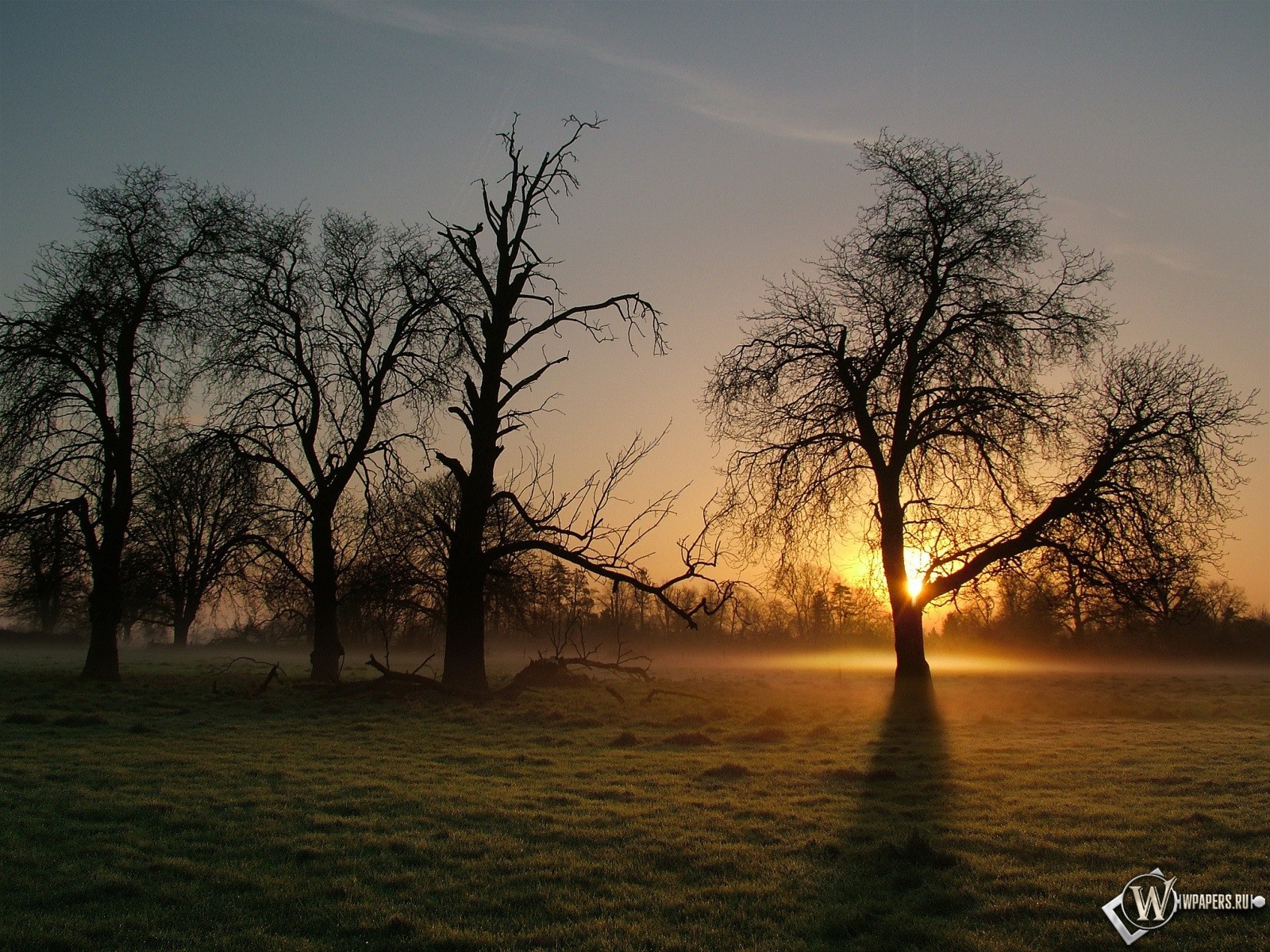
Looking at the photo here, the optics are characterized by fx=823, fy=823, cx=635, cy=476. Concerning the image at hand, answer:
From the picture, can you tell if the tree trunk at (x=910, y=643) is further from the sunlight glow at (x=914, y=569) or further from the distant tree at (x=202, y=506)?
the distant tree at (x=202, y=506)

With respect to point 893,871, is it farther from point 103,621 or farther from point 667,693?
point 103,621

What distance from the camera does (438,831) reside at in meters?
6.75

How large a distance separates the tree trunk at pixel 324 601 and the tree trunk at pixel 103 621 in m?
4.71

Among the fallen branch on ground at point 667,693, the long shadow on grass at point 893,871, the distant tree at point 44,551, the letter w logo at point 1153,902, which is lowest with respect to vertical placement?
the fallen branch on ground at point 667,693

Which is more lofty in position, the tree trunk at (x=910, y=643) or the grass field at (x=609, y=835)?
the tree trunk at (x=910, y=643)

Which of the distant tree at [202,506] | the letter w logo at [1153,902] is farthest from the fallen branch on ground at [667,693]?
the letter w logo at [1153,902]

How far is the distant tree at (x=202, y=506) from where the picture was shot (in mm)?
19781

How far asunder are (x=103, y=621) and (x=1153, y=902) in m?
22.9

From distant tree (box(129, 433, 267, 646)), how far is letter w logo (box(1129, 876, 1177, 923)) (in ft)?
63.3

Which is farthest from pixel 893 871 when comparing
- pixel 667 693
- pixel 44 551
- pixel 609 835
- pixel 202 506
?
pixel 44 551

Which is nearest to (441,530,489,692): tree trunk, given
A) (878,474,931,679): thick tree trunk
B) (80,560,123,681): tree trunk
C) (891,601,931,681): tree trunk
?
(878,474,931,679): thick tree trunk

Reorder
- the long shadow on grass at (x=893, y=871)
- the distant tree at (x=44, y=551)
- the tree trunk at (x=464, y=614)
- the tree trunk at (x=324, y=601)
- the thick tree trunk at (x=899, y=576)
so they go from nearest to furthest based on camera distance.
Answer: the long shadow on grass at (x=893, y=871)
the tree trunk at (x=464, y=614)
the thick tree trunk at (x=899, y=576)
the distant tree at (x=44, y=551)
the tree trunk at (x=324, y=601)

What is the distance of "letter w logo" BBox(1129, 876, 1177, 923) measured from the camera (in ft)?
16.3

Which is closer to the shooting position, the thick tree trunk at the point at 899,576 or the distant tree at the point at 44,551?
the thick tree trunk at the point at 899,576
